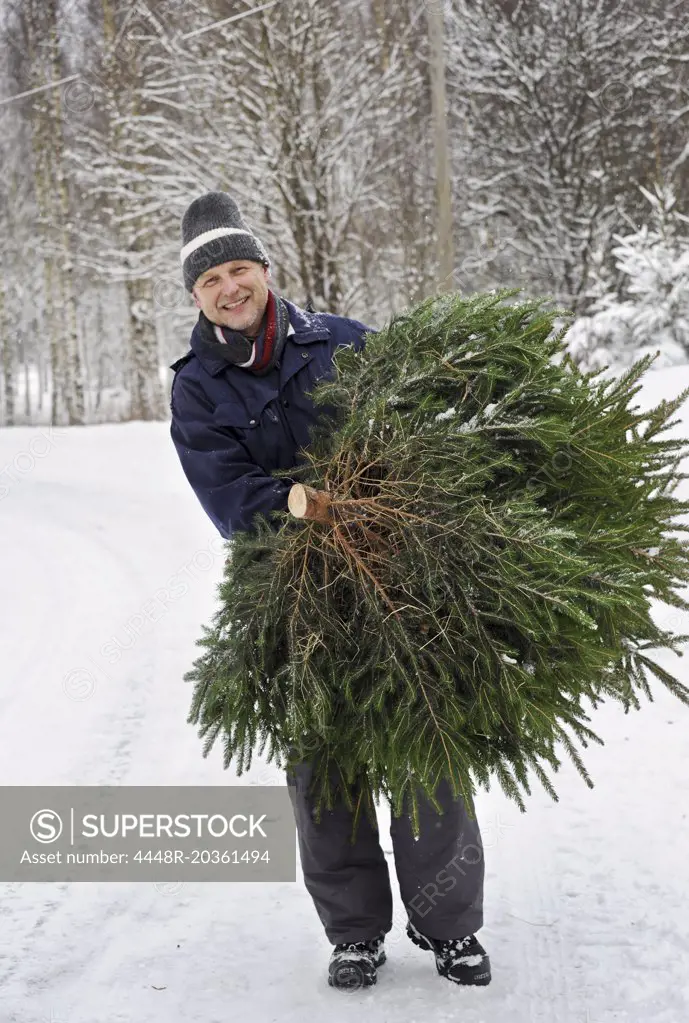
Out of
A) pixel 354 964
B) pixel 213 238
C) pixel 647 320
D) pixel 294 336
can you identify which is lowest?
pixel 354 964

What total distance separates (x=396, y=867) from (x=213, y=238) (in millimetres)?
1983

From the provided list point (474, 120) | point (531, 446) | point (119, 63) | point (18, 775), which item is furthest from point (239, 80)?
point (531, 446)

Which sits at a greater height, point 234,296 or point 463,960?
point 234,296

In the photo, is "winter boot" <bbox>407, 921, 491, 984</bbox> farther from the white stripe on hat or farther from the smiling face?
the white stripe on hat

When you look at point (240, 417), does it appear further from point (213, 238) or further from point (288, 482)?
point (213, 238)

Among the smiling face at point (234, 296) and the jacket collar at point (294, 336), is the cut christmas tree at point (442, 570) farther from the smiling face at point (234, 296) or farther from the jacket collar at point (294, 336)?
the smiling face at point (234, 296)

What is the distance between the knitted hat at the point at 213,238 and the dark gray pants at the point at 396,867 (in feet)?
5.06

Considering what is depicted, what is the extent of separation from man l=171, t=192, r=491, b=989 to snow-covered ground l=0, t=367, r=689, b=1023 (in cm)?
16

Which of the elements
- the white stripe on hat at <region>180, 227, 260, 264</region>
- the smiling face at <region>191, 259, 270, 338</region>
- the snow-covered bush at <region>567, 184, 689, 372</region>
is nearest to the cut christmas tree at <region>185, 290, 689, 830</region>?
the smiling face at <region>191, 259, 270, 338</region>

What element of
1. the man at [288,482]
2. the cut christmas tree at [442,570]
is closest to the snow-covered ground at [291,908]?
the man at [288,482]

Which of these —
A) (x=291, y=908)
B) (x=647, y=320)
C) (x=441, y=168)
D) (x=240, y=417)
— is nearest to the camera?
(x=240, y=417)

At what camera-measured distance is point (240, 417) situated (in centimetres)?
304

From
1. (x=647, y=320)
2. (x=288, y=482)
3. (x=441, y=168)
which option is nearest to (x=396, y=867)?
(x=288, y=482)

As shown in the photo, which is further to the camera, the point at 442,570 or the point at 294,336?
the point at 294,336
